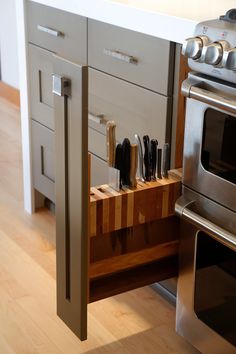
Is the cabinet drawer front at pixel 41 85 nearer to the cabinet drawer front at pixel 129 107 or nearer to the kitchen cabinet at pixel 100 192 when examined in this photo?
the kitchen cabinet at pixel 100 192

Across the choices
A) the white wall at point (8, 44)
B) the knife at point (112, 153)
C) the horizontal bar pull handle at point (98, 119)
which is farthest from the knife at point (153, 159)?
the white wall at point (8, 44)

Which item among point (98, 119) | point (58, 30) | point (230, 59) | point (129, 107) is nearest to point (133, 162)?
point (230, 59)

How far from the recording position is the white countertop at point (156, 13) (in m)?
1.64

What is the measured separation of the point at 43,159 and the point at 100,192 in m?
1.03

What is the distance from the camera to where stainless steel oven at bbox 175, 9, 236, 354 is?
1396 mm

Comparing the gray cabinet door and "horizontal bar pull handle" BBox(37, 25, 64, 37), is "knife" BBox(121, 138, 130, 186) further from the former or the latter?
"horizontal bar pull handle" BBox(37, 25, 64, 37)

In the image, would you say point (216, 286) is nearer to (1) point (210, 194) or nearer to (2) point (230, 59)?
(1) point (210, 194)

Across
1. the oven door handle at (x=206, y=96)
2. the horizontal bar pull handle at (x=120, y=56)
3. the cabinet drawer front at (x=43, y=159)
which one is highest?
the oven door handle at (x=206, y=96)

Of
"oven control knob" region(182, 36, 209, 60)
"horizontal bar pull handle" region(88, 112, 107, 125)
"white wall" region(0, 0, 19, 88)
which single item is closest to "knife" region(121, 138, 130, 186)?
"oven control knob" region(182, 36, 209, 60)

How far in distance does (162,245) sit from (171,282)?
36 centimetres

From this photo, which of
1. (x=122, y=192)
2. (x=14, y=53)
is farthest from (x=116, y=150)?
(x=14, y=53)

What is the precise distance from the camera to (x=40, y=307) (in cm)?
200

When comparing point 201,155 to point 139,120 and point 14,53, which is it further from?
point 14,53

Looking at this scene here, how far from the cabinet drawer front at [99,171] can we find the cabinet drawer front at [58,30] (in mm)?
332
